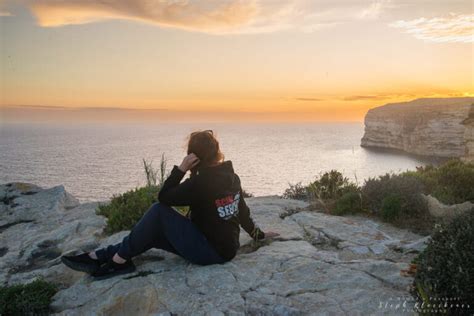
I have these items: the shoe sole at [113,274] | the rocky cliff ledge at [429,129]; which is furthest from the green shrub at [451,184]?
the rocky cliff ledge at [429,129]

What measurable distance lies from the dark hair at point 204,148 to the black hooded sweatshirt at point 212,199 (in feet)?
0.32

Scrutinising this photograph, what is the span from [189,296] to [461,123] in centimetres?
7798

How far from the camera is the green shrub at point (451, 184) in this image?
9.58 metres

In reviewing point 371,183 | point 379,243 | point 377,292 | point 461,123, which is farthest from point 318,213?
point 461,123

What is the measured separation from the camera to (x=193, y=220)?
542 centimetres

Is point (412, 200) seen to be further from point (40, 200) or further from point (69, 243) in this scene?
point (40, 200)

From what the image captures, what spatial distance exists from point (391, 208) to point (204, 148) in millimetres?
5100

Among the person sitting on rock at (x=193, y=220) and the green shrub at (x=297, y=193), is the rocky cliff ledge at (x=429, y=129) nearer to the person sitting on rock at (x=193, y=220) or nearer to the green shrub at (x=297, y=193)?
the green shrub at (x=297, y=193)

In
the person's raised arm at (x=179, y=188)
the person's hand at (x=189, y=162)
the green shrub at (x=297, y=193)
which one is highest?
the person's hand at (x=189, y=162)

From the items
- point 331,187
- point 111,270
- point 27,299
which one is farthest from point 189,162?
point 331,187

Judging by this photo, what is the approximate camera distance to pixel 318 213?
9078mm

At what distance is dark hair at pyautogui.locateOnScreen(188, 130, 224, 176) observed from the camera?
5.18 meters

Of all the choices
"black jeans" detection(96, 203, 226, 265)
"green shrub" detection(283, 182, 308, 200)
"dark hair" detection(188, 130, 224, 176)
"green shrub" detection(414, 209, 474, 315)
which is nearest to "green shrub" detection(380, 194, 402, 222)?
"green shrub" detection(414, 209, 474, 315)

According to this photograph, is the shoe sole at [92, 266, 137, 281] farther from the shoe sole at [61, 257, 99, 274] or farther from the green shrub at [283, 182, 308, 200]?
the green shrub at [283, 182, 308, 200]
